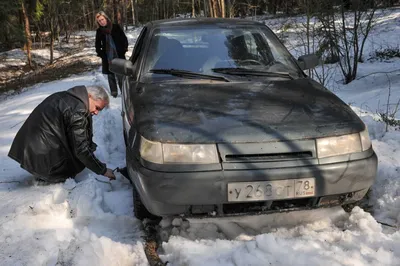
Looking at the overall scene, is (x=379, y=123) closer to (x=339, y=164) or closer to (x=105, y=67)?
(x=339, y=164)

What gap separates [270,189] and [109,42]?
5.78 metres

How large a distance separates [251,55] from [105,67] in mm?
4582

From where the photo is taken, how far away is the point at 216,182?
95.2 inches

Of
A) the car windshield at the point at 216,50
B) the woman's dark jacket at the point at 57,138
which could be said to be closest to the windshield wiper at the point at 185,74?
the car windshield at the point at 216,50

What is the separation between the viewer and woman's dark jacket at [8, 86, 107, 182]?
3.42 m

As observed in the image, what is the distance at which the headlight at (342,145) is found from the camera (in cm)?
255

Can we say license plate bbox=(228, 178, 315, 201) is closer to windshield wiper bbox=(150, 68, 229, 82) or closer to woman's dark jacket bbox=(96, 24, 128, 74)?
windshield wiper bbox=(150, 68, 229, 82)

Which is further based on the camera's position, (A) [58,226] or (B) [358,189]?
(A) [58,226]

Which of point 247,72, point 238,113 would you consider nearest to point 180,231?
point 238,113

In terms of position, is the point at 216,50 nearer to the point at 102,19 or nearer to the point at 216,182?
the point at 216,182

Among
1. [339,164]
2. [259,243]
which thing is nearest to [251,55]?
[339,164]

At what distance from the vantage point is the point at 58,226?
2.96m

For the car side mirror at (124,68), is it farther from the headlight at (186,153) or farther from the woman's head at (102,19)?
the woman's head at (102,19)

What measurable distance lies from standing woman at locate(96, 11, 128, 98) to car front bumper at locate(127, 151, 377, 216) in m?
5.25
